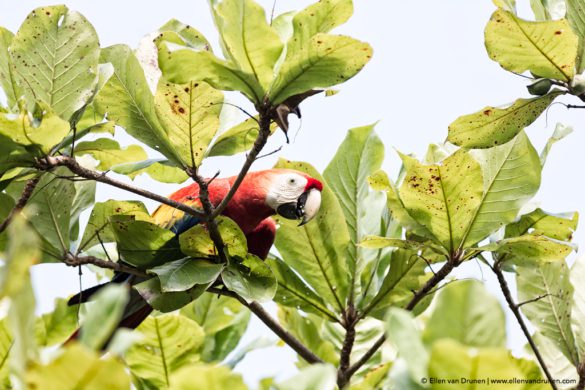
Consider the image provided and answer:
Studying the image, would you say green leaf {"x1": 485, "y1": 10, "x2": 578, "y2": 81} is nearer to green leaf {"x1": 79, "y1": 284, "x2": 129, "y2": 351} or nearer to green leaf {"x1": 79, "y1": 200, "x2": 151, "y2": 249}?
green leaf {"x1": 79, "y1": 200, "x2": 151, "y2": 249}

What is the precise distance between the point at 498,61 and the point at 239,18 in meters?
0.57

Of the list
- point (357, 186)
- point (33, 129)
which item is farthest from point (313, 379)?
point (357, 186)

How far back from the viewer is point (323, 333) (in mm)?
2373

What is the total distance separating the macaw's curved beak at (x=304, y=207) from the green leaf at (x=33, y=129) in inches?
31.9

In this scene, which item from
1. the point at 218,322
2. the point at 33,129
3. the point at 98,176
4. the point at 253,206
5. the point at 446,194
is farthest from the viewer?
the point at 253,206

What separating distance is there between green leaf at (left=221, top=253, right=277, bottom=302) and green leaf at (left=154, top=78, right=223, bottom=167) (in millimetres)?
287

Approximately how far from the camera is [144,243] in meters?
1.78

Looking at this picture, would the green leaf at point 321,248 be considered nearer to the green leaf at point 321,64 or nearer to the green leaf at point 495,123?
the green leaf at point 495,123

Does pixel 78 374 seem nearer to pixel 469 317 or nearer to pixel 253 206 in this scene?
pixel 469 317

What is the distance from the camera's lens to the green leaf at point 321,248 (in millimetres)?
2029

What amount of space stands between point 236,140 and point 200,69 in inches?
18.8

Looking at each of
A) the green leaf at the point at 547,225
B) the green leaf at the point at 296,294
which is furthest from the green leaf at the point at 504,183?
the green leaf at the point at 296,294

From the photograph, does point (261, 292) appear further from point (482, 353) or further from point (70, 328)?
point (482, 353)

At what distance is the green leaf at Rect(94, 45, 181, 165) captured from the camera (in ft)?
5.28
